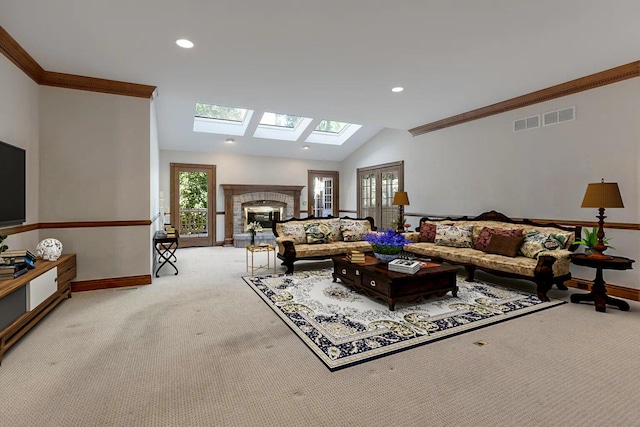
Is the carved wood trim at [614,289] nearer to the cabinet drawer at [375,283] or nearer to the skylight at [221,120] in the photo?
the cabinet drawer at [375,283]

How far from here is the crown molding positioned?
317cm

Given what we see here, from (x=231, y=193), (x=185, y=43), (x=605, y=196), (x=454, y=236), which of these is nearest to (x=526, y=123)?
(x=605, y=196)

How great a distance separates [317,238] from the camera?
5.72 meters

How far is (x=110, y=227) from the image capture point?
14.2 ft

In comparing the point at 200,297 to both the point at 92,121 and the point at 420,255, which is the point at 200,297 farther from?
the point at 420,255

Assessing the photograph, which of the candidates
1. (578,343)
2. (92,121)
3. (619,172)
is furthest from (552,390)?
(92,121)

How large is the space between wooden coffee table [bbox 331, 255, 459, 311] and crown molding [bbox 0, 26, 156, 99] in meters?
3.73

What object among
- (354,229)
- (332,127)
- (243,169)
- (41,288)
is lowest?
(41,288)

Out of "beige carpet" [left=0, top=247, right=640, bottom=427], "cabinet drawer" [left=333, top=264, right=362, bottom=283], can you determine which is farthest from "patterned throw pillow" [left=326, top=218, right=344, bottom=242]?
"beige carpet" [left=0, top=247, right=640, bottom=427]

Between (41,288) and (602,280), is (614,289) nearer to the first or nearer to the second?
(602,280)

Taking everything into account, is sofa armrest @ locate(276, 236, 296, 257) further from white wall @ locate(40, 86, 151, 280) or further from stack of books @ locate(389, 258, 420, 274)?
white wall @ locate(40, 86, 151, 280)

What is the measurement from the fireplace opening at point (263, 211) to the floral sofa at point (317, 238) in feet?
9.89

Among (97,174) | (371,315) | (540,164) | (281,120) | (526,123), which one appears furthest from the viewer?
(281,120)

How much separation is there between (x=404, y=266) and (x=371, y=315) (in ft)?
2.27
